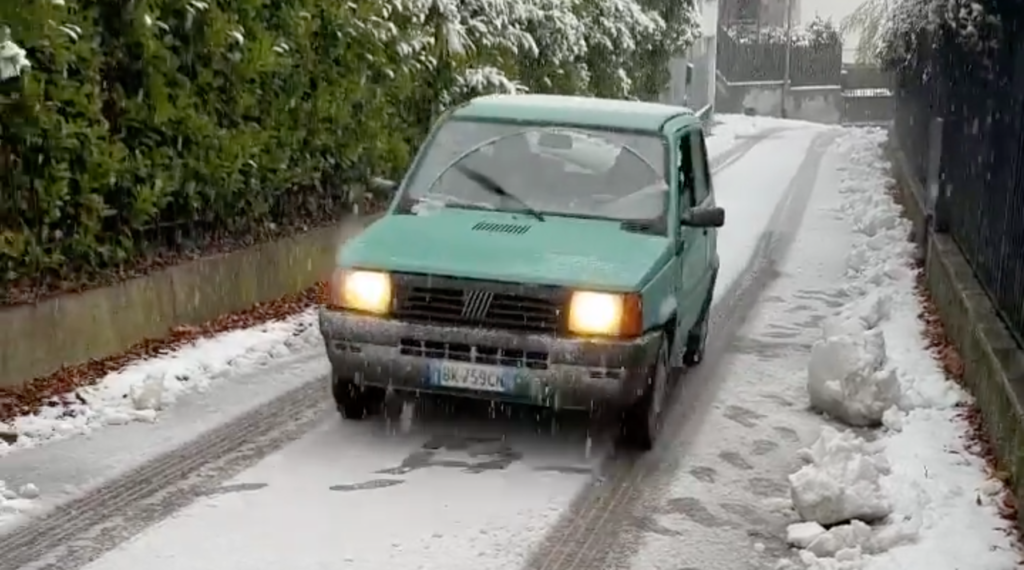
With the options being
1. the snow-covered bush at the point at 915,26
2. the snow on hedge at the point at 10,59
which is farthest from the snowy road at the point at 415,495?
the snow-covered bush at the point at 915,26

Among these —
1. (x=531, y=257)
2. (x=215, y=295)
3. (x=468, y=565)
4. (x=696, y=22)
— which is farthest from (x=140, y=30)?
(x=696, y=22)

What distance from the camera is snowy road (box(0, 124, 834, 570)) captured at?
218 inches

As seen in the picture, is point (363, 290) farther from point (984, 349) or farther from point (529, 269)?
point (984, 349)

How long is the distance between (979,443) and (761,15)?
7080 centimetres

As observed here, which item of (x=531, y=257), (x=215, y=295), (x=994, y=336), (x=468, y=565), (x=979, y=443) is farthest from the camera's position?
(x=215, y=295)

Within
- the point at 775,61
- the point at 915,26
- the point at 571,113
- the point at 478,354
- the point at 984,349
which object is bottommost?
the point at 984,349

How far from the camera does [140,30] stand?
8680mm

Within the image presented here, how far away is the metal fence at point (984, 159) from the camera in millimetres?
8344

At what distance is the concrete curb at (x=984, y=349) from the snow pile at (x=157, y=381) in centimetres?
460

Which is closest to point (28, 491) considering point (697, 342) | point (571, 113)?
point (571, 113)

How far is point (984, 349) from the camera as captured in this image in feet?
25.8

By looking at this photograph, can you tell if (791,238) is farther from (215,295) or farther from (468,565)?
(468,565)

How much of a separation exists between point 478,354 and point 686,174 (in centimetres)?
234

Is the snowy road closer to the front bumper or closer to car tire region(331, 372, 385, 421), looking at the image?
car tire region(331, 372, 385, 421)
